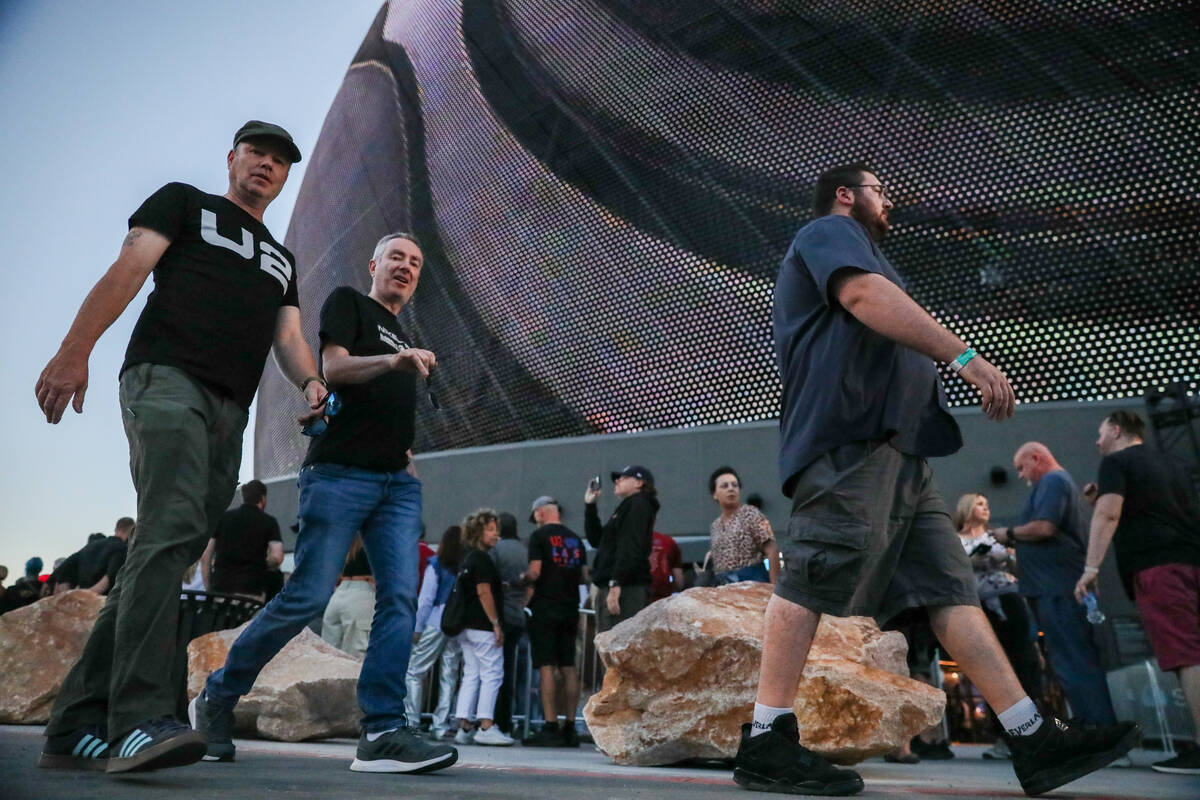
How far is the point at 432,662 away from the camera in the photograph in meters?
5.86

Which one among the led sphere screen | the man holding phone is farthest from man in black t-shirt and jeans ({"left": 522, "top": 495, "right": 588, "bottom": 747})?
the led sphere screen

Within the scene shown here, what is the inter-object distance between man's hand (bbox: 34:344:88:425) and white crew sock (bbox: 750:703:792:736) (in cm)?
154

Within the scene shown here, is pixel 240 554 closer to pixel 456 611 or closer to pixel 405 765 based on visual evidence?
pixel 456 611

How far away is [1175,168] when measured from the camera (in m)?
10.8

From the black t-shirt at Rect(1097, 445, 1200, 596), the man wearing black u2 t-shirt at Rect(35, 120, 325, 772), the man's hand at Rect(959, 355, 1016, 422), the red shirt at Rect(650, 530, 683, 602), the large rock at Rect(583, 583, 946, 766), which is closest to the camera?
the man wearing black u2 t-shirt at Rect(35, 120, 325, 772)

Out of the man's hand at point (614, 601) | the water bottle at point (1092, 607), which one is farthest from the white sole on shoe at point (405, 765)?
the water bottle at point (1092, 607)

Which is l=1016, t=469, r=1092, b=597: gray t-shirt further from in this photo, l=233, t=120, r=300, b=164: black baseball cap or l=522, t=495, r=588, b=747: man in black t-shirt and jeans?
l=233, t=120, r=300, b=164: black baseball cap

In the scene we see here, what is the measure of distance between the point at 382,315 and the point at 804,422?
4.47 ft

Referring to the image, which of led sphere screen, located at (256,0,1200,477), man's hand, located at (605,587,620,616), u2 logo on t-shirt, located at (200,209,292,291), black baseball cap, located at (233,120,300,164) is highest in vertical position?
led sphere screen, located at (256,0,1200,477)

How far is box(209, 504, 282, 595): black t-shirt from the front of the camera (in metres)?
5.25

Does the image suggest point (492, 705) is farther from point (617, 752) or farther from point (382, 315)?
point (382, 315)

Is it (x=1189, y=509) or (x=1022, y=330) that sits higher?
(x=1022, y=330)

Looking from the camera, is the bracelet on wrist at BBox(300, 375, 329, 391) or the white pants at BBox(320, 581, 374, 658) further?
the white pants at BBox(320, 581, 374, 658)

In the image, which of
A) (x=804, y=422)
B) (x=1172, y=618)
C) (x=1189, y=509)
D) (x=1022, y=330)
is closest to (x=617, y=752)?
(x=804, y=422)
